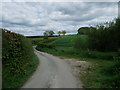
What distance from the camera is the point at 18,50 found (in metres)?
8.03

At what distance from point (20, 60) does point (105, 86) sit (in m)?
5.62

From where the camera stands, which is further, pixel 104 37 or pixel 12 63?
pixel 104 37

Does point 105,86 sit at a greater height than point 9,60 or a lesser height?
lesser

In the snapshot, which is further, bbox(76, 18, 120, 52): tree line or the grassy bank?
bbox(76, 18, 120, 52): tree line

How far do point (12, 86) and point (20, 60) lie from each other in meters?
2.30

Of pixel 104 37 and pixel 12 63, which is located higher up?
pixel 104 37

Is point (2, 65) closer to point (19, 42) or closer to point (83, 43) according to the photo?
point (19, 42)

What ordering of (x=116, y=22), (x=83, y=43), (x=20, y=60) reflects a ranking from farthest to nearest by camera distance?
1. (x=83, y=43)
2. (x=116, y=22)
3. (x=20, y=60)

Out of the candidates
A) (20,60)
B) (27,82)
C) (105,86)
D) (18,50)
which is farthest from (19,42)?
(105,86)

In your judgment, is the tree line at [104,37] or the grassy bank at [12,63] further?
the tree line at [104,37]

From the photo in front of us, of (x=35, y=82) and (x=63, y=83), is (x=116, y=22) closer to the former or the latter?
(x=63, y=83)

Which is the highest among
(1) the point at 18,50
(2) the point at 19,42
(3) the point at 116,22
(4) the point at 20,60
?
(3) the point at 116,22

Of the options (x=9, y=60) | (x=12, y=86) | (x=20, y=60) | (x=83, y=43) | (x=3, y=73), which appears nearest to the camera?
(x=12, y=86)

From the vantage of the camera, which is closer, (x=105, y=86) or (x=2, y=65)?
(x=105, y=86)
